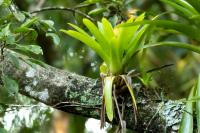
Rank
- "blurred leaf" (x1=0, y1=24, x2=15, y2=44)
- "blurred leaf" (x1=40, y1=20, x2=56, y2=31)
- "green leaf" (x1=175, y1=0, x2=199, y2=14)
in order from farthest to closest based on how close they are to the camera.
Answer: "blurred leaf" (x1=40, y1=20, x2=56, y2=31)
"green leaf" (x1=175, y1=0, x2=199, y2=14)
"blurred leaf" (x1=0, y1=24, x2=15, y2=44)

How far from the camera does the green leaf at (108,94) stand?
1142 mm

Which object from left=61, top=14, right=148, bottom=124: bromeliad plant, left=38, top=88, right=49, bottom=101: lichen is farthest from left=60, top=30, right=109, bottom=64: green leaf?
left=38, top=88, right=49, bottom=101: lichen

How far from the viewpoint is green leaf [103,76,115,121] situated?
1.14 meters

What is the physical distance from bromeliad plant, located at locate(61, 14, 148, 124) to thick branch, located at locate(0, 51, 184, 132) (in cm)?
7

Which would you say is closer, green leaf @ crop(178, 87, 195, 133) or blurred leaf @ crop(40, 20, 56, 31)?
green leaf @ crop(178, 87, 195, 133)

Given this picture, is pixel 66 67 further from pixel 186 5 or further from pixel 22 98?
pixel 186 5

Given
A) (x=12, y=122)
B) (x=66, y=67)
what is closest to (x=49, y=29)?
(x=12, y=122)

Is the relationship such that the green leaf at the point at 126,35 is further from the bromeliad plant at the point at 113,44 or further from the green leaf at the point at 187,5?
the green leaf at the point at 187,5

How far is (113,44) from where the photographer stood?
3.98 feet

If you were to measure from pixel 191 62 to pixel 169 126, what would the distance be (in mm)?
1780

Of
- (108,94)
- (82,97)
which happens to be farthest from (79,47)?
(108,94)

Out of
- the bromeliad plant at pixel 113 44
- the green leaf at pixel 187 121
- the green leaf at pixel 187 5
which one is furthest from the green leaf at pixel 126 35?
the green leaf at pixel 187 121

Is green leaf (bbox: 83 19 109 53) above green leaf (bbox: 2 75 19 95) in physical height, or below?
above

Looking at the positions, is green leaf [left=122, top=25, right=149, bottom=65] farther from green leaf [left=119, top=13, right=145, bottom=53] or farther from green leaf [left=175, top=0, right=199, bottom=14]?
green leaf [left=175, top=0, right=199, bottom=14]
